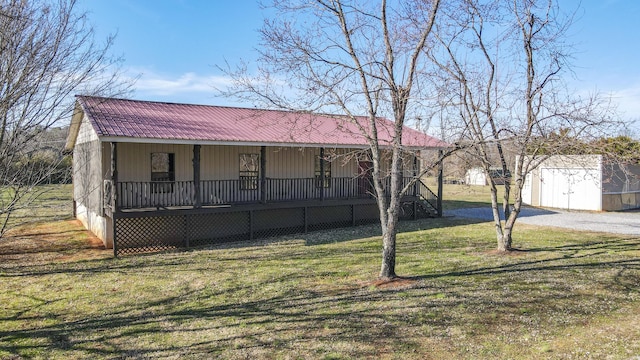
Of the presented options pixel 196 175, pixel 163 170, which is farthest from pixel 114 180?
pixel 196 175

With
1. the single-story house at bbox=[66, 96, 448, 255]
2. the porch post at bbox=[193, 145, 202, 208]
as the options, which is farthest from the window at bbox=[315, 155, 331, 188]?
the porch post at bbox=[193, 145, 202, 208]

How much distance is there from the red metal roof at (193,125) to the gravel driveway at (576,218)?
745 cm

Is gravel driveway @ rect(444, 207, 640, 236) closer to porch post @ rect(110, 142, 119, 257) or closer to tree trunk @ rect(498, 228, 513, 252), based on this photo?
tree trunk @ rect(498, 228, 513, 252)

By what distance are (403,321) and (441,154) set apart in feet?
12.7

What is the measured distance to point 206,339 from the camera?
659 cm

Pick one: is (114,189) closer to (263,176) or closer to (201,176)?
(201,176)

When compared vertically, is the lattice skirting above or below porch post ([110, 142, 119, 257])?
below

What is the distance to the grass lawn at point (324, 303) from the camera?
20.3 feet

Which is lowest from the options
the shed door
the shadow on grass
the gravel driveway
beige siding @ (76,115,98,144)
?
the shadow on grass

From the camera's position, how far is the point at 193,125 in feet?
50.0

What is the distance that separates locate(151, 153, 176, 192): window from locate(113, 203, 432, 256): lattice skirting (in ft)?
3.47

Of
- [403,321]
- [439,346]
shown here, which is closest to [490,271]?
[403,321]

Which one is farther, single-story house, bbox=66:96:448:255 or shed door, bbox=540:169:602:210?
shed door, bbox=540:169:602:210

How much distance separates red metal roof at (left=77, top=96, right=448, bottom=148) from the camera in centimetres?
1305
